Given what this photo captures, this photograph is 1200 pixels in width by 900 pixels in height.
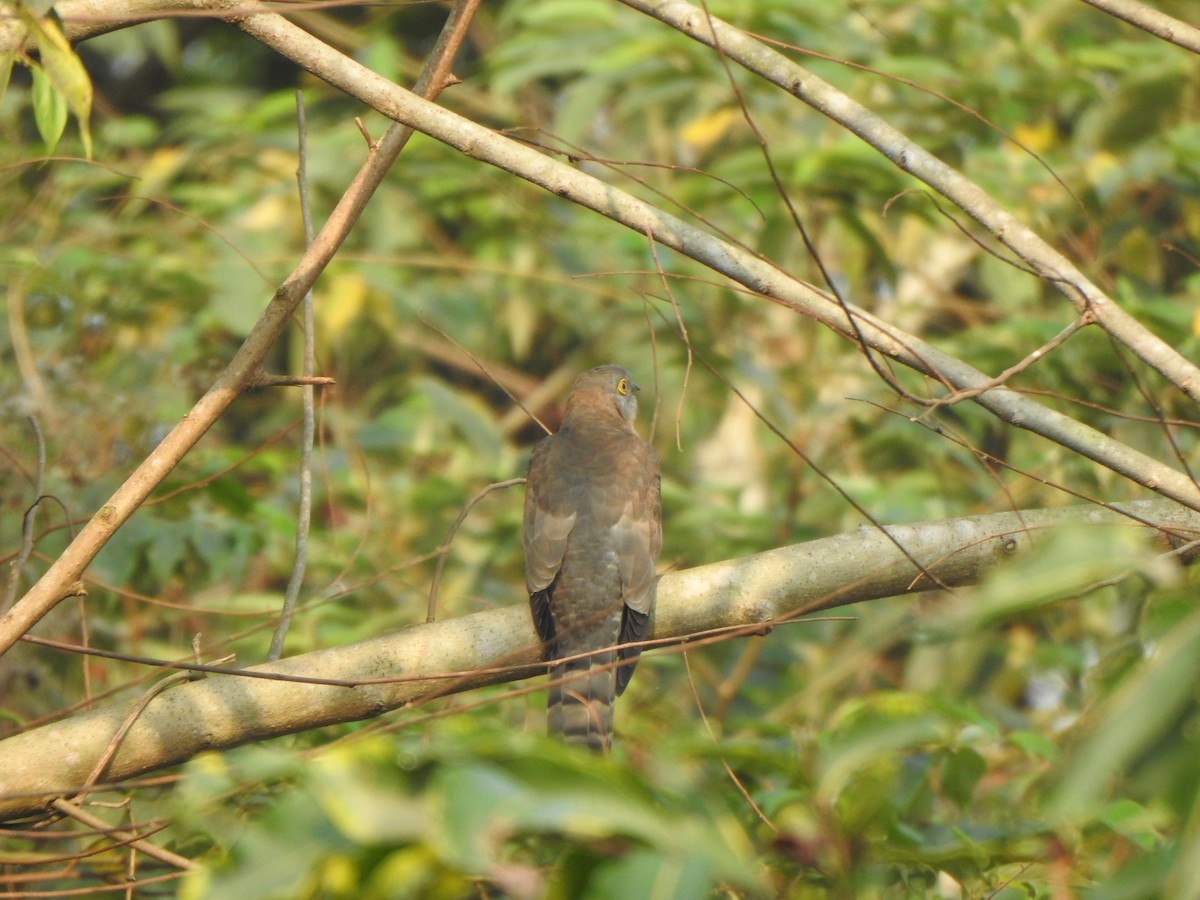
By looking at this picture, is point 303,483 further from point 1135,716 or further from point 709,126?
point 709,126

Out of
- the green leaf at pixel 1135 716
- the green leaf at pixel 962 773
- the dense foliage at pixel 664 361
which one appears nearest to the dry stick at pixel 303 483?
the dense foliage at pixel 664 361

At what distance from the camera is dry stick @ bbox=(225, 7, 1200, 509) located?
3.48 m

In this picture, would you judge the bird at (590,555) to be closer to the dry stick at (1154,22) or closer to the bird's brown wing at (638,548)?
the bird's brown wing at (638,548)

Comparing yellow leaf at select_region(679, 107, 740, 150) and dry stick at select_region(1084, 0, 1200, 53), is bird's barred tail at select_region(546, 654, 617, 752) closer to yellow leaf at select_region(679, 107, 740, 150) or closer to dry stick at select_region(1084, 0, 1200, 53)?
dry stick at select_region(1084, 0, 1200, 53)

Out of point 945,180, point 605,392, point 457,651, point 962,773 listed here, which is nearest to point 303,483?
point 457,651

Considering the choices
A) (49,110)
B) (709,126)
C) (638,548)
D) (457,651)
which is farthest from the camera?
(709,126)

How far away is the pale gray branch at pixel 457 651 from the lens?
3.42 m

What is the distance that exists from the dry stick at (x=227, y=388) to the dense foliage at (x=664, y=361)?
14.6 inches

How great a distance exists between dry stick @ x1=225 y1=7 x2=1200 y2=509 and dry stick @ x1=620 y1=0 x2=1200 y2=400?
23 millimetres

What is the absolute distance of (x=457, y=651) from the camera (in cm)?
387

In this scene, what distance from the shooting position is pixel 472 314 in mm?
9094

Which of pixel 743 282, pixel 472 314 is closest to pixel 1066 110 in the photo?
pixel 472 314

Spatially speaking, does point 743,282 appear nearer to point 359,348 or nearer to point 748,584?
point 748,584

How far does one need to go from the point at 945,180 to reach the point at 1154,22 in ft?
2.21
